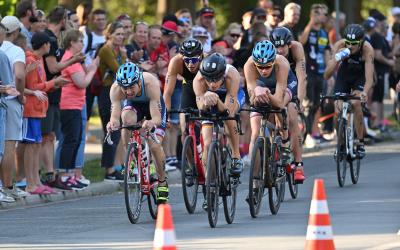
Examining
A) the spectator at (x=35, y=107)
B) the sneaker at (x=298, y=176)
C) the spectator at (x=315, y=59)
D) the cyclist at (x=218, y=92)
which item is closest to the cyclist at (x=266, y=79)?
the cyclist at (x=218, y=92)

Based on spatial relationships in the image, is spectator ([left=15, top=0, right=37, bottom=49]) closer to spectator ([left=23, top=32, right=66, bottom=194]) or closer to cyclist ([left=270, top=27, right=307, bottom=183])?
spectator ([left=23, top=32, right=66, bottom=194])

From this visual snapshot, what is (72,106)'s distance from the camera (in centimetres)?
1862

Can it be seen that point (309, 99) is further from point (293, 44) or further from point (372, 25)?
point (293, 44)

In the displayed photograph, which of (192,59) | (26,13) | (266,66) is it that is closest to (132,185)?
(192,59)

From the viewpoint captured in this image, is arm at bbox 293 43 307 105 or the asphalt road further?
arm at bbox 293 43 307 105

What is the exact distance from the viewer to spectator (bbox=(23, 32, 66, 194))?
684 inches

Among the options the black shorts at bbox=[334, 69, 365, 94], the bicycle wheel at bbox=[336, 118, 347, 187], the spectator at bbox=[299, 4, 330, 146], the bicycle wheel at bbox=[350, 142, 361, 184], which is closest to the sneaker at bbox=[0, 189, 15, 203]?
the bicycle wheel at bbox=[336, 118, 347, 187]

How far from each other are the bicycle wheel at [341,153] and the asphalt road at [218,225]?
17 cm

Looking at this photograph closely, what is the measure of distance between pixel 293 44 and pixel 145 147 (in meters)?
3.42

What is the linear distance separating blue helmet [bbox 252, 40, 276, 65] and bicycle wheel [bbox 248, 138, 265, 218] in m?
1.00

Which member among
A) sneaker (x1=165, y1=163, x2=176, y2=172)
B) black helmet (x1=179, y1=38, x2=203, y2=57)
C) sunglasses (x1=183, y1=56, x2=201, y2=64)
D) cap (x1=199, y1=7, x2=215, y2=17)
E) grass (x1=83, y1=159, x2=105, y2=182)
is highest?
cap (x1=199, y1=7, x2=215, y2=17)

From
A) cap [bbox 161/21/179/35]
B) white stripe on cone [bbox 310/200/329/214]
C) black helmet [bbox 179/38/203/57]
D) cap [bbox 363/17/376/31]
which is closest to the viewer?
white stripe on cone [bbox 310/200/329/214]

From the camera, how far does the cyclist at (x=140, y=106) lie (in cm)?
1514

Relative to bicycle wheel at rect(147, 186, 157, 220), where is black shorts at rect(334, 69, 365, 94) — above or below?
above
